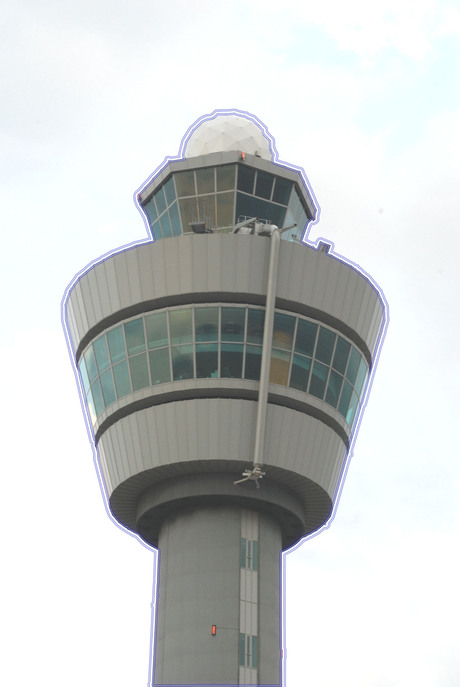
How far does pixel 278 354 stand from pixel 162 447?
577cm

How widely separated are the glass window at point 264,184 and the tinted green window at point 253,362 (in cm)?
855

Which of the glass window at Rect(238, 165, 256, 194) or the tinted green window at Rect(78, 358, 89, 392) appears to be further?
the glass window at Rect(238, 165, 256, 194)

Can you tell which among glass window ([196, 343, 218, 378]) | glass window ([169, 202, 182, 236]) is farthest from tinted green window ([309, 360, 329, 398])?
glass window ([169, 202, 182, 236])

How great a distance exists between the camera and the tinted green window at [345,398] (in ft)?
145

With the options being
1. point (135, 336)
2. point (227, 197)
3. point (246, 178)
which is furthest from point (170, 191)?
point (135, 336)

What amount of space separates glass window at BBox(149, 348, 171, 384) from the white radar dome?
1168 centimetres

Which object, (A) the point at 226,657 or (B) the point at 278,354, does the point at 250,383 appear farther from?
(A) the point at 226,657

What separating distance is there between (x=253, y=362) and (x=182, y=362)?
2.76 metres

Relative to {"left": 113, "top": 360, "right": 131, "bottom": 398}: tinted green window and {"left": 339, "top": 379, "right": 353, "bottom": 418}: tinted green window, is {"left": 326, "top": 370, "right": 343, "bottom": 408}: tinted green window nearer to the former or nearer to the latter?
{"left": 339, "top": 379, "right": 353, "bottom": 418}: tinted green window

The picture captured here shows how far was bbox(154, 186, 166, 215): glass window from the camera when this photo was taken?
48.8 metres

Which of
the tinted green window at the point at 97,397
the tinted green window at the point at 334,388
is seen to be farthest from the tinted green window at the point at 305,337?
the tinted green window at the point at 97,397

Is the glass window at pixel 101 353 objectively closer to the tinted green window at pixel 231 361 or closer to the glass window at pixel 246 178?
the tinted green window at pixel 231 361

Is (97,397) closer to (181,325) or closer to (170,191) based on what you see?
(181,325)

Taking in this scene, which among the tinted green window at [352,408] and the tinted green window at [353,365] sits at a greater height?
the tinted green window at [353,365]
